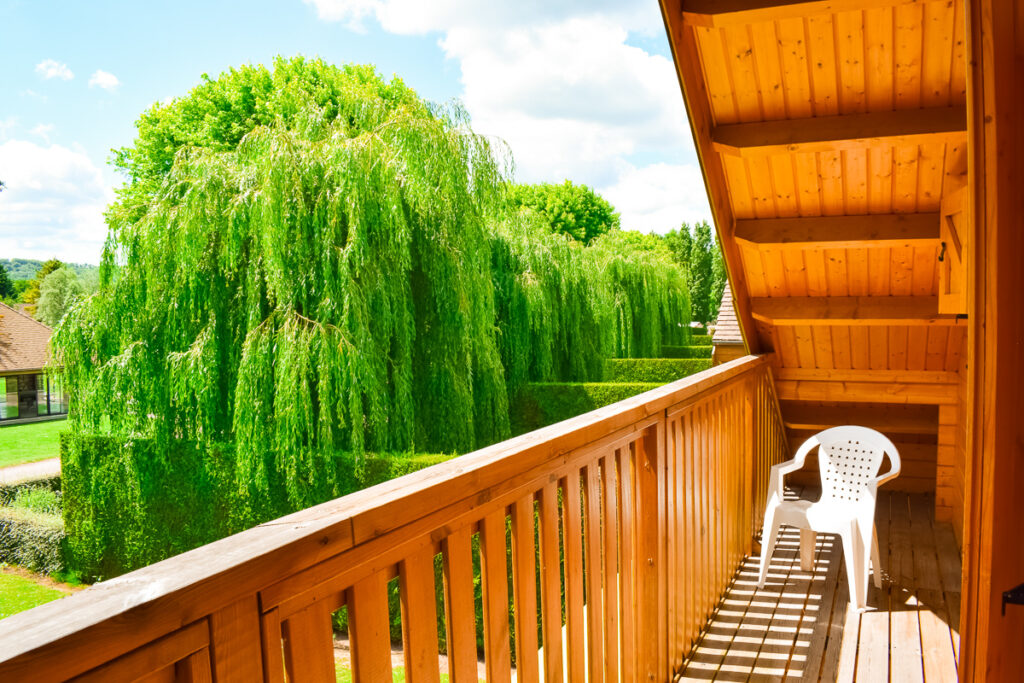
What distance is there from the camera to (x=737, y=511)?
3.61 m


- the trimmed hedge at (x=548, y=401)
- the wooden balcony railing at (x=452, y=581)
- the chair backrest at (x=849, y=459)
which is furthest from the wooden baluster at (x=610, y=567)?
the trimmed hedge at (x=548, y=401)

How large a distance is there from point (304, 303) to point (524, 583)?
5.35m

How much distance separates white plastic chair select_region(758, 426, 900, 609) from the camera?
10.1 ft

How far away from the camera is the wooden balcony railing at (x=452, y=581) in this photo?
678 mm

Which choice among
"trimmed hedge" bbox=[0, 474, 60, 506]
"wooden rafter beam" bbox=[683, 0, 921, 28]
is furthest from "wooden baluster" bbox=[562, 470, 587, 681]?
"trimmed hedge" bbox=[0, 474, 60, 506]

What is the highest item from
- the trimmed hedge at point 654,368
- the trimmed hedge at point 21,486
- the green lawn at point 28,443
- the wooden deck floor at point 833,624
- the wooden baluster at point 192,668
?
the wooden baluster at point 192,668

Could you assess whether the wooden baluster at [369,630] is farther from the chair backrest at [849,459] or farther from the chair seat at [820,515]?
the chair backrest at [849,459]

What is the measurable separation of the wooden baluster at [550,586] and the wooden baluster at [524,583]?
0.17ft

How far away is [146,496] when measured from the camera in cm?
744

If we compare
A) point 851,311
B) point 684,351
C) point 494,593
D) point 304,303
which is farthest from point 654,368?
point 494,593

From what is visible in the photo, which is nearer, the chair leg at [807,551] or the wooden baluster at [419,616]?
the wooden baluster at [419,616]

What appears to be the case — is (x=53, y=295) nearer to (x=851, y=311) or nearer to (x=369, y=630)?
(x=851, y=311)

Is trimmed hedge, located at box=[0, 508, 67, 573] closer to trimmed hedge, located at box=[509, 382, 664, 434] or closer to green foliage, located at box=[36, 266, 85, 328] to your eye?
trimmed hedge, located at box=[509, 382, 664, 434]

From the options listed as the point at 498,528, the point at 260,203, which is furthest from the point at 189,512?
the point at 498,528
